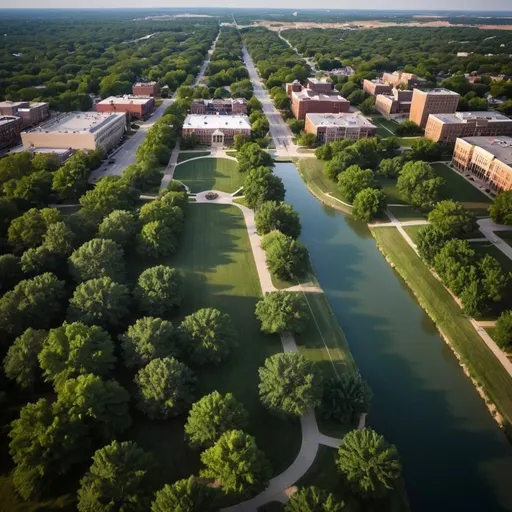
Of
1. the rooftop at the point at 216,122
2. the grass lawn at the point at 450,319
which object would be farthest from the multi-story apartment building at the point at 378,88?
the grass lawn at the point at 450,319

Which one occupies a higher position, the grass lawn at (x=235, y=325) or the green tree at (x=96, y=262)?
the green tree at (x=96, y=262)

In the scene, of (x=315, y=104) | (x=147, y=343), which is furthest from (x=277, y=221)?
(x=315, y=104)

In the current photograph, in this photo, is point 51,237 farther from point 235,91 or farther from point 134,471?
point 235,91

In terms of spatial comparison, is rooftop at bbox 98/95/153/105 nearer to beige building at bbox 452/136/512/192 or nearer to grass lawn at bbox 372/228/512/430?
grass lawn at bbox 372/228/512/430

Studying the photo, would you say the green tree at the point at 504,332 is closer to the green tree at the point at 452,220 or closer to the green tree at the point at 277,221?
the green tree at the point at 452,220

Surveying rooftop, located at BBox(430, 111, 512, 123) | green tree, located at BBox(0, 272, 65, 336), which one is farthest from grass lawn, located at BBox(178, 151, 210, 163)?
rooftop, located at BBox(430, 111, 512, 123)

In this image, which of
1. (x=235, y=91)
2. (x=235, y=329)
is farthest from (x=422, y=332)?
(x=235, y=91)
